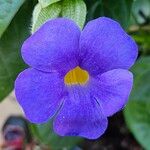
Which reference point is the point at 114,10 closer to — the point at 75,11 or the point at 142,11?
the point at 75,11

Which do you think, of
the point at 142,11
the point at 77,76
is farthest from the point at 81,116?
the point at 142,11

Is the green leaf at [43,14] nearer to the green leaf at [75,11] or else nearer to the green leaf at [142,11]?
the green leaf at [75,11]

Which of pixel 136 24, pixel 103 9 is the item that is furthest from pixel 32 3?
pixel 136 24

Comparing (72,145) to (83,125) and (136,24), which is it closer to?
(136,24)

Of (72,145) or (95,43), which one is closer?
(95,43)

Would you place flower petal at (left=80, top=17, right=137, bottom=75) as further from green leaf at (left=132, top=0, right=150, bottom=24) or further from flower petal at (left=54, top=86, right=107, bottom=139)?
green leaf at (left=132, top=0, right=150, bottom=24)
